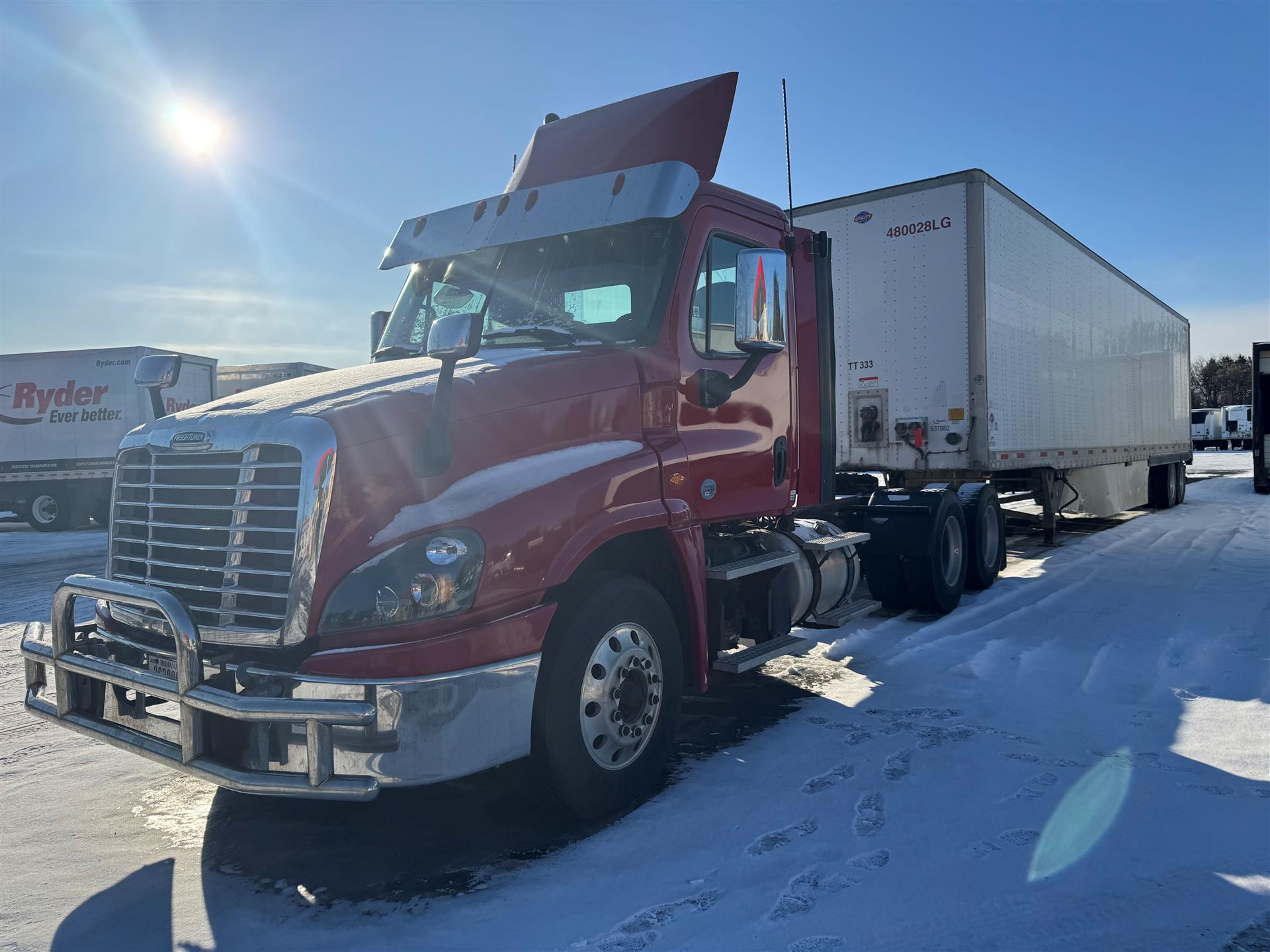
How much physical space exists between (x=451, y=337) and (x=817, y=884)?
2.42 m

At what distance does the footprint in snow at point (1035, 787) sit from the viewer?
4090mm

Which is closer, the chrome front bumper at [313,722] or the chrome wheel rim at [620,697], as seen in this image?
the chrome front bumper at [313,722]

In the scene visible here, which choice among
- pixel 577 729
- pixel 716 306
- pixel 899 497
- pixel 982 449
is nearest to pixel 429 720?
pixel 577 729

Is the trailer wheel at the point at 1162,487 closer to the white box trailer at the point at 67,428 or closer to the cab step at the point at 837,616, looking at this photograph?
the cab step at the point at 837,616

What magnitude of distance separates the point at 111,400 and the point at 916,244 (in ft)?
63.2

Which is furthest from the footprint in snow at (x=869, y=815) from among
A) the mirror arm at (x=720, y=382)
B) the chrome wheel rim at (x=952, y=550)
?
the chrome wheel rim at (x=952, y=550)

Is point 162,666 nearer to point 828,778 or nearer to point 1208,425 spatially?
point 828,778

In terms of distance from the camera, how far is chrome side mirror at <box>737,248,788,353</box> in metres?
4.36

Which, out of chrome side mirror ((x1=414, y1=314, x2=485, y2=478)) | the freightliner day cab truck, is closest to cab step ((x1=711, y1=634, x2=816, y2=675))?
the freightliner day cab truck

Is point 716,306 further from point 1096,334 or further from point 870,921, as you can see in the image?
point 1096,334

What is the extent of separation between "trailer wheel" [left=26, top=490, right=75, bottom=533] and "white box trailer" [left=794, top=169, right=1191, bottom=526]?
754 inches

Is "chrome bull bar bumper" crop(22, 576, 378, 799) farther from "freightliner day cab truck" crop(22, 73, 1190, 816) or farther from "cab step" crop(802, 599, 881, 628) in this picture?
"cab step" crop(802, 599, 881, 628)

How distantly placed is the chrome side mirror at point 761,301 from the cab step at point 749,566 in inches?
45.6

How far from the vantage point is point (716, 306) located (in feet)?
16.1
